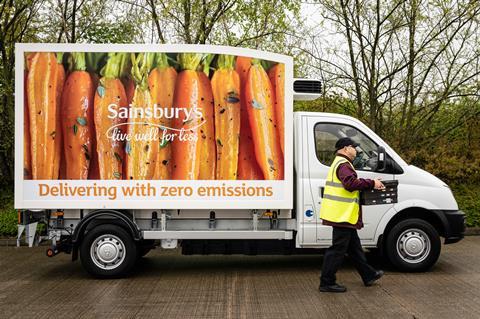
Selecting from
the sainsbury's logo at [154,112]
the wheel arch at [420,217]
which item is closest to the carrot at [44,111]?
the sainsbury's logo at [154,112]

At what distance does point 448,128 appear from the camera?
51.9 ft

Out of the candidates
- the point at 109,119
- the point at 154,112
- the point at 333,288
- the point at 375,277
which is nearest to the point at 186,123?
the point at 154,112

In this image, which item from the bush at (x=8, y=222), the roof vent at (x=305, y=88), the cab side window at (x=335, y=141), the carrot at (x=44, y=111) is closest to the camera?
the carrot at (x=44, y=111)

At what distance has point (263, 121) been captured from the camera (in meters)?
8.23

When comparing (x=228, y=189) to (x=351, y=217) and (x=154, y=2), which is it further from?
(x=154, y=2)

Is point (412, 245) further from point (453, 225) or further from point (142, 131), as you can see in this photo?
point (142, 131)

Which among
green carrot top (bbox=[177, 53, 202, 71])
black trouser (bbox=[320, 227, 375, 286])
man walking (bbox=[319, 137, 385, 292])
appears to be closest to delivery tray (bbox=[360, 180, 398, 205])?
man walking (bbox=[319, 137, 385, 292])

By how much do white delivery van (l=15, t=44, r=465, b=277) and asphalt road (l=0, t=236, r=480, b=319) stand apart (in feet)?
1.63

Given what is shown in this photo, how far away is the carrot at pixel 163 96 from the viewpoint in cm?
812

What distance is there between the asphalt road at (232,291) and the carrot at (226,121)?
151 cm

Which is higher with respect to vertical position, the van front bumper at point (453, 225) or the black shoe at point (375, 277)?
the van front bumper at point (453, 225)

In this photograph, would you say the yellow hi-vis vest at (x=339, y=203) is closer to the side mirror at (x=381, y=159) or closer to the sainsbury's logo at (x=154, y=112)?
the side mirror at (x=381, y=159)

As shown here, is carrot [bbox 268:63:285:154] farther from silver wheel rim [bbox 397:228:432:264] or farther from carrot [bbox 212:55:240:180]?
silver wheel rim [bbox 397:228:432:264]

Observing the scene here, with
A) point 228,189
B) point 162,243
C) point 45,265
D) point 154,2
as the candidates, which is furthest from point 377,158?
point 154,2
